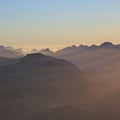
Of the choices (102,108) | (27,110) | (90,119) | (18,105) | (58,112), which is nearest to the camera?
(90,119)

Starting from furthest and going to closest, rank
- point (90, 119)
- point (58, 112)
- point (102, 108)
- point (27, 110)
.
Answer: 1. point (27, 110)
2. point (102, 108)
3. point (58, 112)
4. point (90, 119)

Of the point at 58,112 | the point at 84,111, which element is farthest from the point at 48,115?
the point at 84,111

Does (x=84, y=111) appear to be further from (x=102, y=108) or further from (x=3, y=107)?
(x=3, y=107)

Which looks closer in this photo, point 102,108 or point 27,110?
point 102,108

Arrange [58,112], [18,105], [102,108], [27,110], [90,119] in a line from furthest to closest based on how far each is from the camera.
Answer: [18,105]
[27,110]
[102,108]
[58,112]
[90,119]

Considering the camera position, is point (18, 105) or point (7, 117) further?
point (18, 105)

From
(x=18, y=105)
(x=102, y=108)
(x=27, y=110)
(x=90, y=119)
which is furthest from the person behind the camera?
(x=18, y=105)

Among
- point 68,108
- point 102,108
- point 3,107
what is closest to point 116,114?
point 102,108

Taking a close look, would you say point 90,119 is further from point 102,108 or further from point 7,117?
point 7,117
